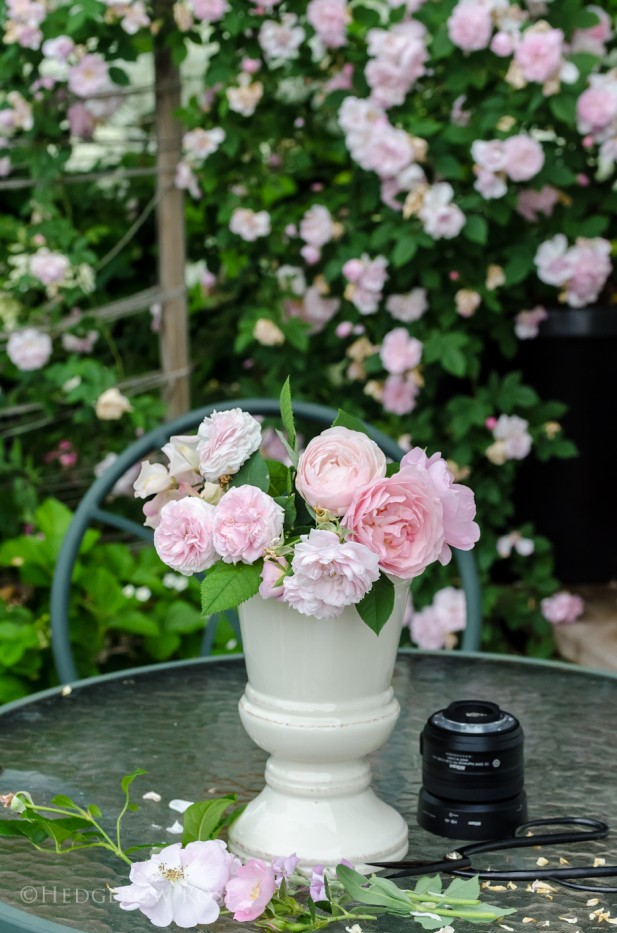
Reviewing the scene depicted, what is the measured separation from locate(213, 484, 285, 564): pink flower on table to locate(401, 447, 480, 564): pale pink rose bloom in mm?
106

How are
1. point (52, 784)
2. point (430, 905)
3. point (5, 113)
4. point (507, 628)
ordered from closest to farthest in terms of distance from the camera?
point (430, 905) → point (52, 784) → point (5, 113) → point (507, 628)

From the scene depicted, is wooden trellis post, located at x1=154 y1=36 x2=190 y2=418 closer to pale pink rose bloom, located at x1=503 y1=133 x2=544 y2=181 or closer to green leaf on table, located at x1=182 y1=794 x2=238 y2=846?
pale pink rose bloom, located at x1=503 y1=133 x2=544 y2=181

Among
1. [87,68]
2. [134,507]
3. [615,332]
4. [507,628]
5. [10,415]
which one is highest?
[87,68]

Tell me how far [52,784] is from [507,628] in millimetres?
1899

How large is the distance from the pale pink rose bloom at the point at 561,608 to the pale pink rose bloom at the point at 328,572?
1.91m

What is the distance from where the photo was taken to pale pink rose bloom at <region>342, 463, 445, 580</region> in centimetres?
99

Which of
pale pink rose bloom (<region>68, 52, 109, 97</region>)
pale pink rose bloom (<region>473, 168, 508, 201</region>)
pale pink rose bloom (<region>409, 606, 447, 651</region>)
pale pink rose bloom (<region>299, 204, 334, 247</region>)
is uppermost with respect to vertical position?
pale pink rose bloom (<region>68, 52, 109, 97</region>)

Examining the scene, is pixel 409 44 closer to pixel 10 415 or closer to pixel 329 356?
pixel 329 356

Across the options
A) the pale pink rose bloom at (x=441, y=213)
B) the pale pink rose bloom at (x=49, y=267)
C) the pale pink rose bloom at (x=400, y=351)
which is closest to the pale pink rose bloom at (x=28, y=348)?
the pale pink rose bloom at (x=49, y=267)

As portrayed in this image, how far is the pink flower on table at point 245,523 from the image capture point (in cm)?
100

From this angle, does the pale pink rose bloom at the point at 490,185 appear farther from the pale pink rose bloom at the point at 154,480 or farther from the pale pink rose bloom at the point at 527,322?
the pale pink rose bloom at the point at 154,480

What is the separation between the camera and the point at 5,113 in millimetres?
2656

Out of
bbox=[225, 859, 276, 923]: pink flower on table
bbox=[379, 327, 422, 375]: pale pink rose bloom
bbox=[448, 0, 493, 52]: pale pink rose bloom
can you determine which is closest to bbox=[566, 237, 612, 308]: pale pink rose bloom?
bbox=[379, 327, 422, 375]: pale pink rose bloom

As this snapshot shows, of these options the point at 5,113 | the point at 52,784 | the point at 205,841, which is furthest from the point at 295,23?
the point at 205,841
